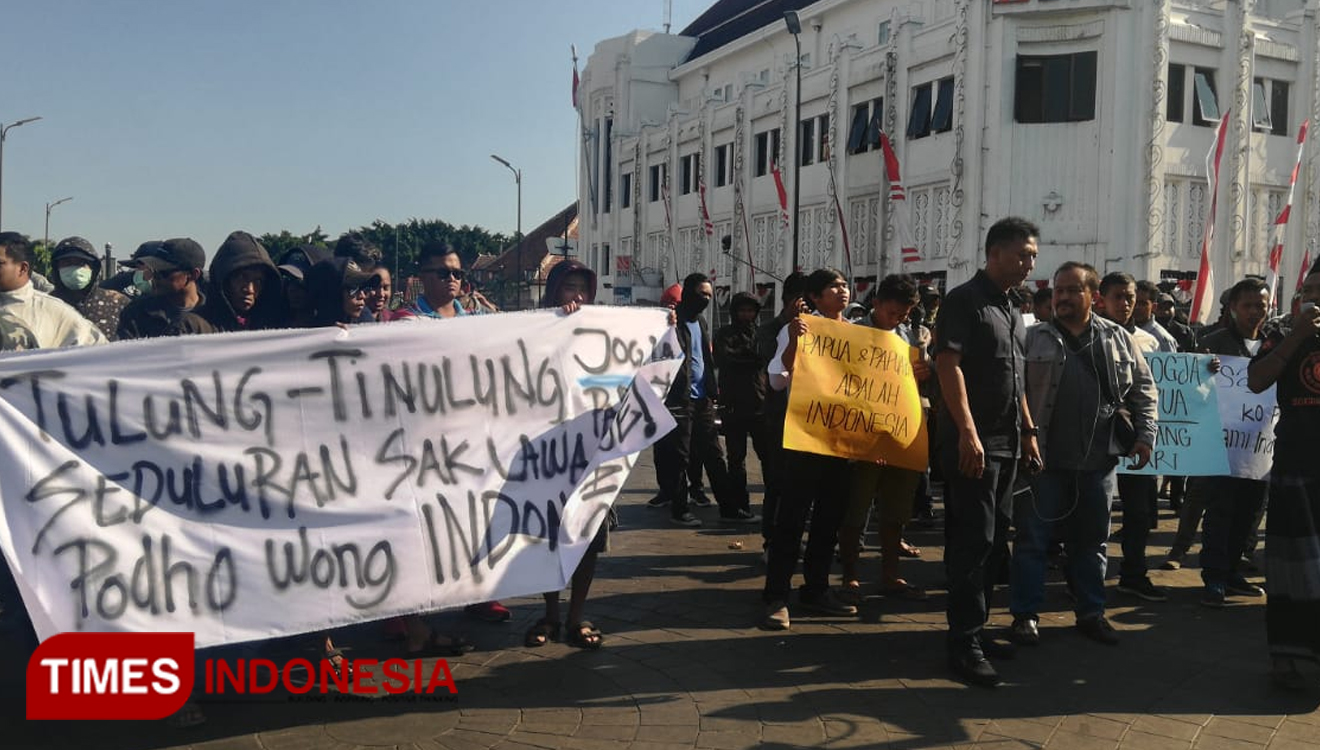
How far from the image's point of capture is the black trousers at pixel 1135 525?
6520 millimetres

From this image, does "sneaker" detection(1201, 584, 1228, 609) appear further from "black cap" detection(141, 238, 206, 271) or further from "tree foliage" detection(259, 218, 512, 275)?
"tree foliage" detection(259, 218, 512, 275)

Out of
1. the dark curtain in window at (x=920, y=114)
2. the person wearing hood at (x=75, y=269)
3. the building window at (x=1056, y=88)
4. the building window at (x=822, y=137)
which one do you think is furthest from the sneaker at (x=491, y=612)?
the building window at (x=822, y=137)

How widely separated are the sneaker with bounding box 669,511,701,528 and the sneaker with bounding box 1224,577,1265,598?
3.95 metres

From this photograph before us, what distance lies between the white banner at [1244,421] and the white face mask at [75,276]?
7.11 metres

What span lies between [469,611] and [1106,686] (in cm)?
332

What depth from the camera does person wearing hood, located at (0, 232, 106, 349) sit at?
467cm

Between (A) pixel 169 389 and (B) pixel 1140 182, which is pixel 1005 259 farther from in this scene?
(B) pixel 1140 182

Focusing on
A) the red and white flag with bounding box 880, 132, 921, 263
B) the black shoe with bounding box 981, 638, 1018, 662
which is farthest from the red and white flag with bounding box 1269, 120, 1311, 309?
the black shoe with bounding box 981, 638, 1018, 662

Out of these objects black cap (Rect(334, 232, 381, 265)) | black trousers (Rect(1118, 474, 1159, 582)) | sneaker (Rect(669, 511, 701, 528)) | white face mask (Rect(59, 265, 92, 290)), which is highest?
black cap (Rect(334, 232, 381, 265))

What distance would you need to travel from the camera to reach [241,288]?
5227mm

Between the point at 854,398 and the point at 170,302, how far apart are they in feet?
11.6

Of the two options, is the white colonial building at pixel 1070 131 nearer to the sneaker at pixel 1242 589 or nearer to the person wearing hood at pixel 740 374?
the person wearing hood at pixel 740 374

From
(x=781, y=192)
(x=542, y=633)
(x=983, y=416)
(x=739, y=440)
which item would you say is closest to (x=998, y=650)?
(x=983, y=416)

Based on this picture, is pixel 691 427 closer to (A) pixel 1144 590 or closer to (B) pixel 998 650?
(A) pixel 1144 590
